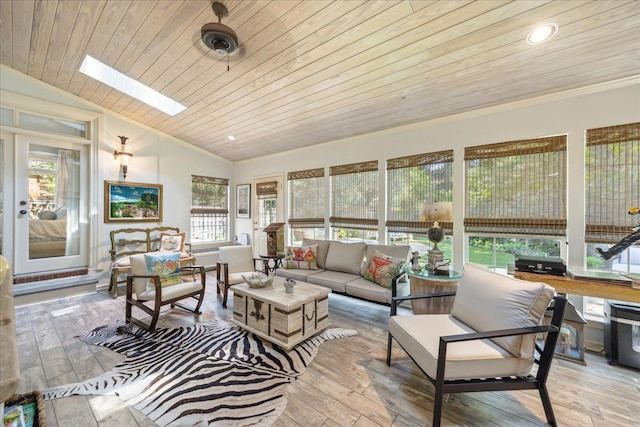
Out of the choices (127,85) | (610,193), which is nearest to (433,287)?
(610,193)

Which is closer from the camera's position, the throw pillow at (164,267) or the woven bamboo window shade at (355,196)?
the throw pillow at (164,267)

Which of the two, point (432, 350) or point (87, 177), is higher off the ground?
point (87, 177)

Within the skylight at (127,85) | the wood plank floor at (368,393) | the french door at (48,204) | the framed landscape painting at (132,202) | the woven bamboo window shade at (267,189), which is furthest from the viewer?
the woven bamboo window shade at (267,189)

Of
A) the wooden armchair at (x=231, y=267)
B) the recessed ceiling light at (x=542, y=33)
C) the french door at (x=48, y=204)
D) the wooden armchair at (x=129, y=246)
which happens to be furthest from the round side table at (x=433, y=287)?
the french door at (x=48, y=204)

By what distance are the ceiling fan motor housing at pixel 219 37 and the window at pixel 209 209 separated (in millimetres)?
3840

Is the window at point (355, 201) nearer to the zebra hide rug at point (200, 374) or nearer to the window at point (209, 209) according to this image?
the zebra hide rug at point (200, 374)

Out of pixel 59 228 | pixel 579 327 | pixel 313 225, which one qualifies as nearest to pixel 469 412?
pixel 579 327

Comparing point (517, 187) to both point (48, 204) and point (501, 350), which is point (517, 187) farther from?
point (48, 204)

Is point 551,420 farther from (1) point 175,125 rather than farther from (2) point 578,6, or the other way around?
A: (1) point 175,125

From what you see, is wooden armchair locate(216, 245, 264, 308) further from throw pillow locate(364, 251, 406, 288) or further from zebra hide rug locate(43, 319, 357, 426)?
throw pillow locate(364, 251, 406, 288)

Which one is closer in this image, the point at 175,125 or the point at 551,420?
the point at 551,420

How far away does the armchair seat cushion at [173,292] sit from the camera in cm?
293

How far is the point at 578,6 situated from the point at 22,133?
256 inches

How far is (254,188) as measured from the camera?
5.88 m
